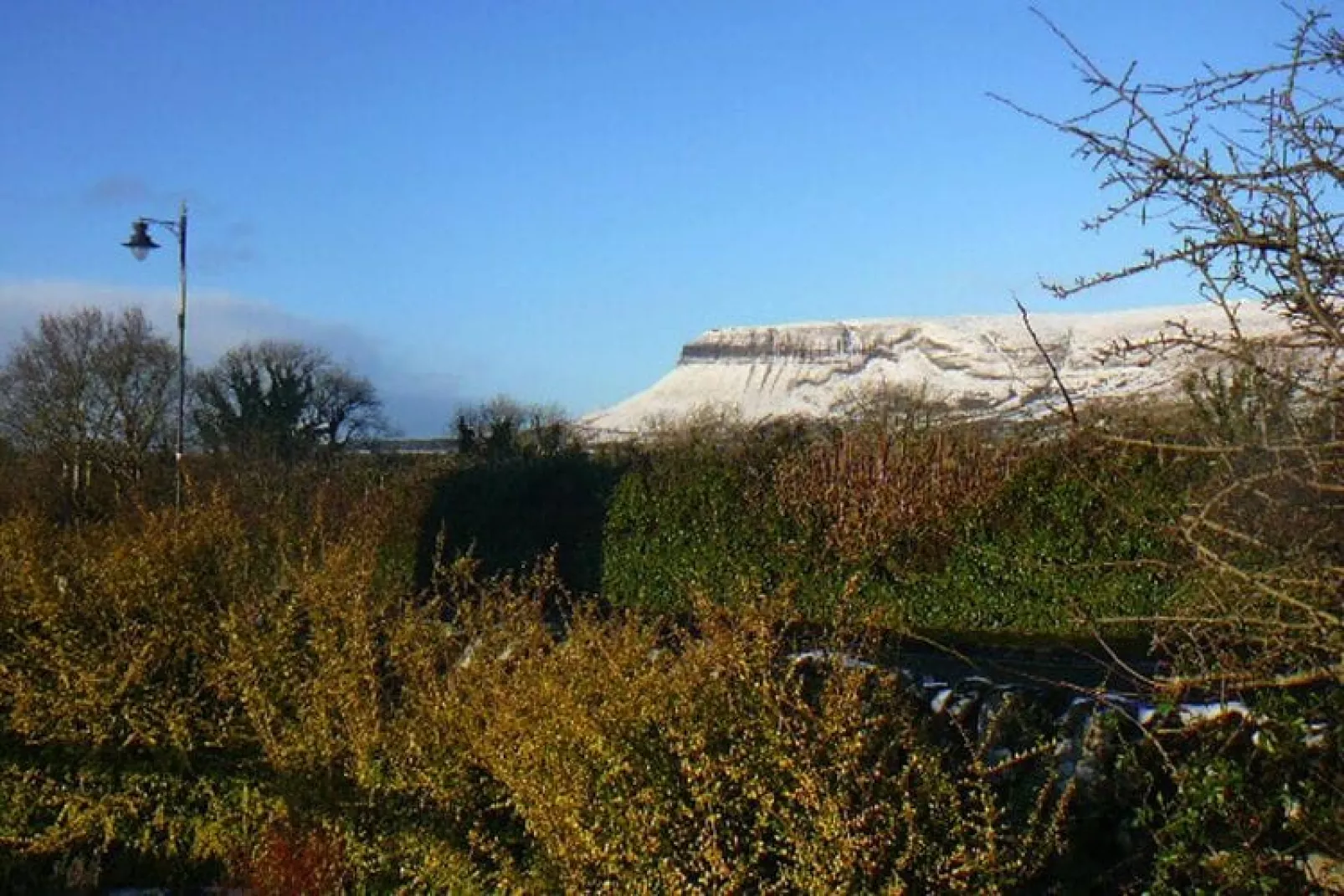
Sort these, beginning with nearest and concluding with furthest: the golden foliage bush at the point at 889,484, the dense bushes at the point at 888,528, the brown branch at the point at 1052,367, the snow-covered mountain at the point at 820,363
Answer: the brown branch at the point at 1052,367, the dense bushes at the point at 888,528, the golden foliage bush at the point at 889,484, the snow-covered mountain at the point at 820,363

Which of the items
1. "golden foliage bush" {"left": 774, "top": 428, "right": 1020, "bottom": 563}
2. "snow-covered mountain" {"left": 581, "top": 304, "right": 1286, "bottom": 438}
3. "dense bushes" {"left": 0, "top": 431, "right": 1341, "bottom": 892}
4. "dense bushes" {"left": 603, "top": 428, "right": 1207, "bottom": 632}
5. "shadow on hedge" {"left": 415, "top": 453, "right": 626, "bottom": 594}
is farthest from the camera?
"snow-covered mountain" {"left": 581, "top": 304, "right": 1286, "bottom": 438}

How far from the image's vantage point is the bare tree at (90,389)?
32.8 metres

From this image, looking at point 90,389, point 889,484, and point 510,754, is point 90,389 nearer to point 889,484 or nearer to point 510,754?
point 889,484

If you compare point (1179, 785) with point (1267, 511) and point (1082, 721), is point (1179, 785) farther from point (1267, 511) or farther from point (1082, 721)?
point (1267, 511)

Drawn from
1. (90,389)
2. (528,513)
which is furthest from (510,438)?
(90,389)

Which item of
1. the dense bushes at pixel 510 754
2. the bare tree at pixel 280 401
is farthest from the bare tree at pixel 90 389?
the dense bushes at pixel 510 754

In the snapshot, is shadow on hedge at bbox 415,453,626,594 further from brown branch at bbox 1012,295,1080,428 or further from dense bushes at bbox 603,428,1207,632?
brown branch at bbox 1012,295,1080,428

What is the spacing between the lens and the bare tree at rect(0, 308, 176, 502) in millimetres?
32750

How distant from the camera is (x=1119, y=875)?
5.33 m

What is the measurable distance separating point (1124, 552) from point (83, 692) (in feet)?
38.3

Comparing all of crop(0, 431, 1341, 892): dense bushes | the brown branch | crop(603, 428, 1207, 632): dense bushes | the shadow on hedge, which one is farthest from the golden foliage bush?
the brown branch

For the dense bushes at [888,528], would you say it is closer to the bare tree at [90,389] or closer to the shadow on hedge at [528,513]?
the shadow on hedge at [528,513]

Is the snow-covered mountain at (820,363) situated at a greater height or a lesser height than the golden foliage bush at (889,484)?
greater

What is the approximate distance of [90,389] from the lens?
34.2 metres
